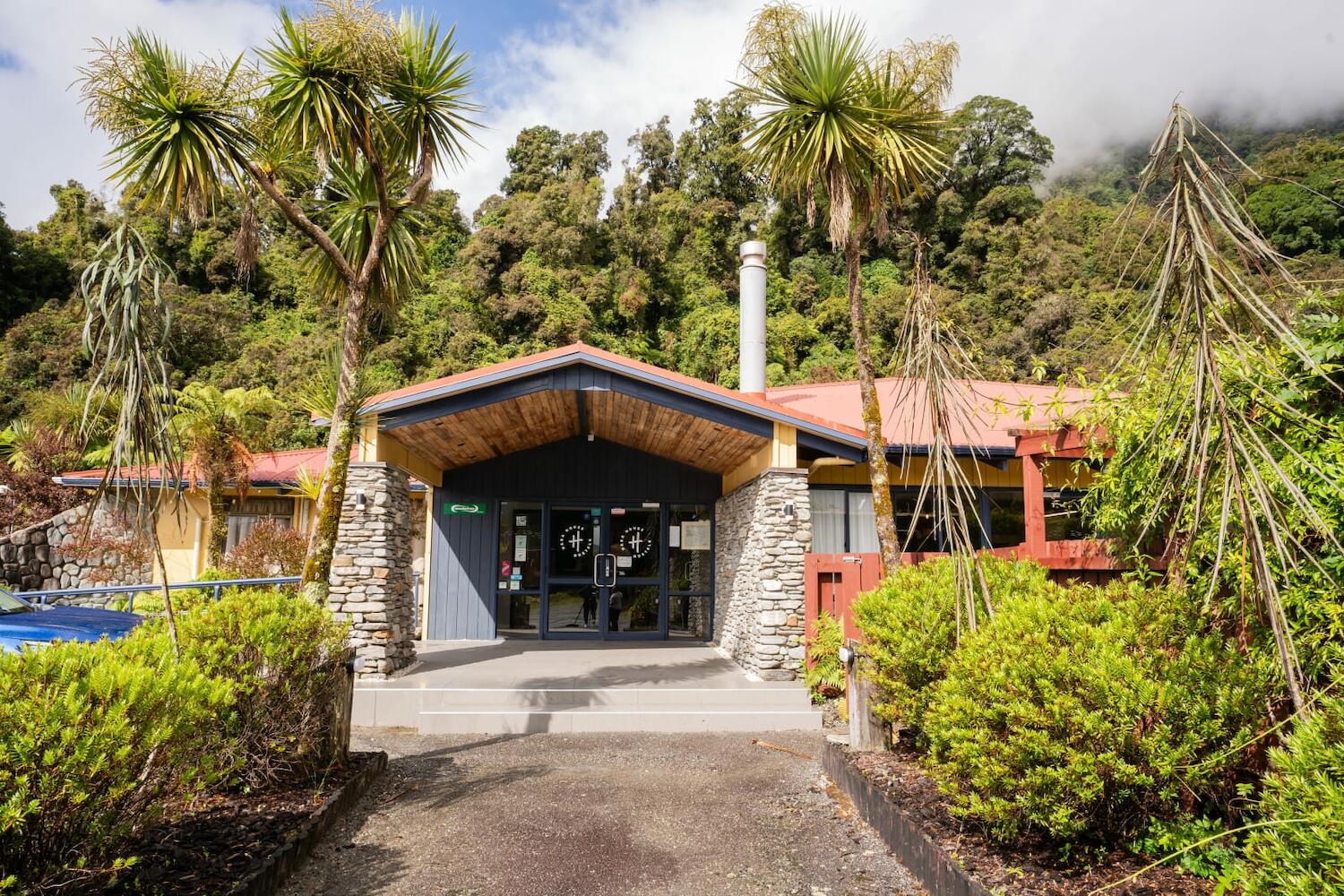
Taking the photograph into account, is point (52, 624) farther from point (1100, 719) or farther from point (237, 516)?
point (237, 516)

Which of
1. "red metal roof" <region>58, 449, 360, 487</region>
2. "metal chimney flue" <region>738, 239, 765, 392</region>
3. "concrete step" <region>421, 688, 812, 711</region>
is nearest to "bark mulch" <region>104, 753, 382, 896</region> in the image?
"concrete step" <region>421, 688, 812, 711</region>

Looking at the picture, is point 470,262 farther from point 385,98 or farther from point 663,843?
point 663,843

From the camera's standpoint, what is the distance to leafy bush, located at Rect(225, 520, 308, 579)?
12617mm

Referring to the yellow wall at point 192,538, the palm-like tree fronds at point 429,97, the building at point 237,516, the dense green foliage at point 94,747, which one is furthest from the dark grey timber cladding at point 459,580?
the dense green foliage at point 94,747

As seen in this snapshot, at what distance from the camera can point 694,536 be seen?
39.9 ft

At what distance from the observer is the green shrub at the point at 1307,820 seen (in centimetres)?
187

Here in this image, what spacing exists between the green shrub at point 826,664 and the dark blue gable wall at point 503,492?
14.3 feet

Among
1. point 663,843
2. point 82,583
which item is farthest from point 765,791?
point 82,583

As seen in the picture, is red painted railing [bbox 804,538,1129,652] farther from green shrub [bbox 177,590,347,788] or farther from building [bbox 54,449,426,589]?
building [bbox 54,449,426,589]

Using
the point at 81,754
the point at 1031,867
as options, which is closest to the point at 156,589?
the point at 81,754

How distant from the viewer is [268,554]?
41.9ft

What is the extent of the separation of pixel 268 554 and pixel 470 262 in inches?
631

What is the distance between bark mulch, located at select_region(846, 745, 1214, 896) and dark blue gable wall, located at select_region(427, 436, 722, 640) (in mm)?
8027

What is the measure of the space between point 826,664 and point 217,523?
10.7 meters
